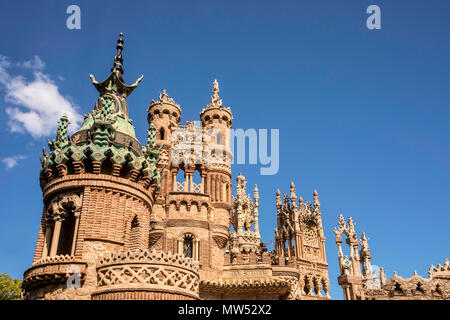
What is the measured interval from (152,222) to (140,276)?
661 inches

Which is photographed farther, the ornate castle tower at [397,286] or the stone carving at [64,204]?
the ornate castle tower at [397,286]

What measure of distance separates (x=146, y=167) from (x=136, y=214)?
2.41 metres

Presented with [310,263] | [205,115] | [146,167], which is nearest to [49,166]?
[146,167]

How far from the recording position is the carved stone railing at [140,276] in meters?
16.4

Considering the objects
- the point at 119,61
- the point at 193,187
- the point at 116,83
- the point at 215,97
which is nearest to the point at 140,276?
the point at 116,83

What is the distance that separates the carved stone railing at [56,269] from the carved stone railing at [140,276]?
832mm

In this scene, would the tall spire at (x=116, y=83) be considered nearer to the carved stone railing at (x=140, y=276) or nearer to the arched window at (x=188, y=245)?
the carved stone railing at (x=140, y=276)

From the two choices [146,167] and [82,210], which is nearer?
[82,210]

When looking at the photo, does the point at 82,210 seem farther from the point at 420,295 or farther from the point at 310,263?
the point at 310,263

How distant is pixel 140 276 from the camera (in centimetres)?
1658

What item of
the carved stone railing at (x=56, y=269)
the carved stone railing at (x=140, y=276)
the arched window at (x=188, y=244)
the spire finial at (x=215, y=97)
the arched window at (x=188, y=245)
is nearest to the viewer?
the carved stone railing at (x=140, y=276)

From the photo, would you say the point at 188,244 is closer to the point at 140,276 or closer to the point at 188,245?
the point at 188,245

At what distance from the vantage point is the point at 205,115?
40.9m

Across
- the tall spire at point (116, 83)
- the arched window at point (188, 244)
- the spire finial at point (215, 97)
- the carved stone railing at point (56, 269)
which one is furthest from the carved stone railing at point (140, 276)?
the spire finial at point (215, 97)
